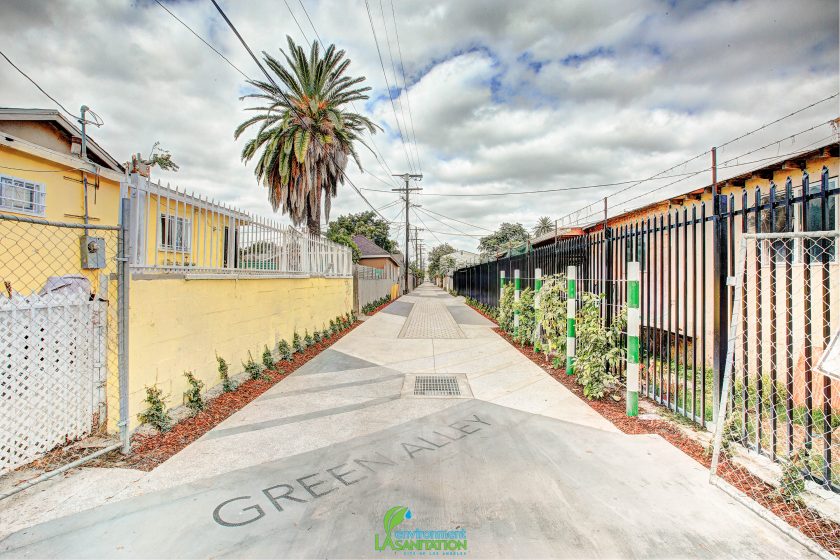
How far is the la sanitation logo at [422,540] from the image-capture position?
7.20ft

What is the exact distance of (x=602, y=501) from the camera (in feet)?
8.66

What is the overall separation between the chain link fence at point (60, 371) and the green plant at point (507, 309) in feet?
28.9

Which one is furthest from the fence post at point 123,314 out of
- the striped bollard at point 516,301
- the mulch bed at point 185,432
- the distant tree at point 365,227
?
the distant tree at point 365,227

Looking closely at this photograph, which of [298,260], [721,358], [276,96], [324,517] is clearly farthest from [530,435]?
[276,96]

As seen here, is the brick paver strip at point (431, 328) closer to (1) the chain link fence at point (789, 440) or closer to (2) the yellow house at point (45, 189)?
(2) the yellow house at point (45, 189)

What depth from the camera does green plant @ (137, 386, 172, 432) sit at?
3730 millimetres

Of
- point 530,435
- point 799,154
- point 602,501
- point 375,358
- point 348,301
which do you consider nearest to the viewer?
A: point 602,501

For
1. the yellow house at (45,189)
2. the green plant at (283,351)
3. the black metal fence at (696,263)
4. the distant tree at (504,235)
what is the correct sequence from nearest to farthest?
1. the black metal fence at (696,263)
2. the yellow house at (45,189)
3. the green plant at (283,351)
4. the distant tree at (504,235)

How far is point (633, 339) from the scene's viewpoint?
4.32 meters

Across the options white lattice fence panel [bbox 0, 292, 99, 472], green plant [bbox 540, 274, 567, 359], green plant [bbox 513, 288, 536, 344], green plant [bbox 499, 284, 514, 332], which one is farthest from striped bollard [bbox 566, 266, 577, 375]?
white lattice fence panel [bbox 0, 292, 99, 472]

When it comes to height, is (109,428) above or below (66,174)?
below

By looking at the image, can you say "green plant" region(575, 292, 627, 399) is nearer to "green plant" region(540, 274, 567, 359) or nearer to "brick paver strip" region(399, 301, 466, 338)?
"green plant" region(540, 274, 567, 359)

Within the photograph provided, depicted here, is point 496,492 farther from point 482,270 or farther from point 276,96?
point 482,270

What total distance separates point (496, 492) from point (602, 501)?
71cm
